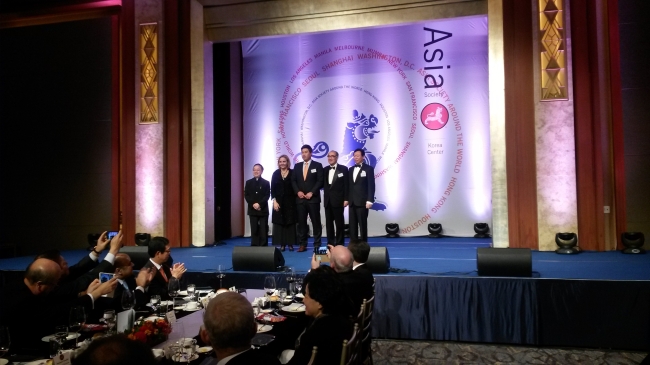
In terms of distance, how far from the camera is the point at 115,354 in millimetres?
1168

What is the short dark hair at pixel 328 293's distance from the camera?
2299 millimetres

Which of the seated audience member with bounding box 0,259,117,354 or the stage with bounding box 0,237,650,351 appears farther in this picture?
the stage with bounding box 0,237,650,351

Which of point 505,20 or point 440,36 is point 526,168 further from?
point 440,36

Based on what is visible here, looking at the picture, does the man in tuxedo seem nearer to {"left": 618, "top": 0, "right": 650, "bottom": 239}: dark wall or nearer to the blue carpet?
the blue carpet

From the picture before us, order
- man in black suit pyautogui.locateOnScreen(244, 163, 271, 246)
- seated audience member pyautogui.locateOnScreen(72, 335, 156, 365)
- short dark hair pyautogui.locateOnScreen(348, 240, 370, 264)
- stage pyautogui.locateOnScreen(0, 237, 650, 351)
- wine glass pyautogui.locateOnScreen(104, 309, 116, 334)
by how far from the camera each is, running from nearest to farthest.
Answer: seated audience member pyautogui.locateOnScreen(72, 335, 156, 365)
wine glass pyautogui.locateOnScreen(104, 309, 116, 334)
short dark hair pyautogui.locateOnScreen(348, 240, 370, 264)
stage pyautogui.locateOnScreen(0, 237, 650, 351)
man in black suit pyautogui.locateOnScreen(244, 163, 271, 246)

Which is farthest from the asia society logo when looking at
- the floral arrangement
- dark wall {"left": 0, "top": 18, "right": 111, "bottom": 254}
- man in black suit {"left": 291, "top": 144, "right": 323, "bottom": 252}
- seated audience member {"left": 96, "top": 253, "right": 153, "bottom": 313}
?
the floral arrangement

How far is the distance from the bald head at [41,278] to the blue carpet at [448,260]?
2.74 meters

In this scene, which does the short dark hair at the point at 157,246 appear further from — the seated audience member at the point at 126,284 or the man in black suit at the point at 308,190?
the man in black suit at the point at 308,190

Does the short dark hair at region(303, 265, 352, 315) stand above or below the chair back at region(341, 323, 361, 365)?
above

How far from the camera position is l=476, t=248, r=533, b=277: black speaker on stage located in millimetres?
4312

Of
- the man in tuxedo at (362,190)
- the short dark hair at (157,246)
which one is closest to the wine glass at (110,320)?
the short dark hair at (157,246)

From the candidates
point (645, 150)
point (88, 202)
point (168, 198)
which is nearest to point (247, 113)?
point (168, 198)

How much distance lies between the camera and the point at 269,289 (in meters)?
3.21

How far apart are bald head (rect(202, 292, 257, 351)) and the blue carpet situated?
3.25m
